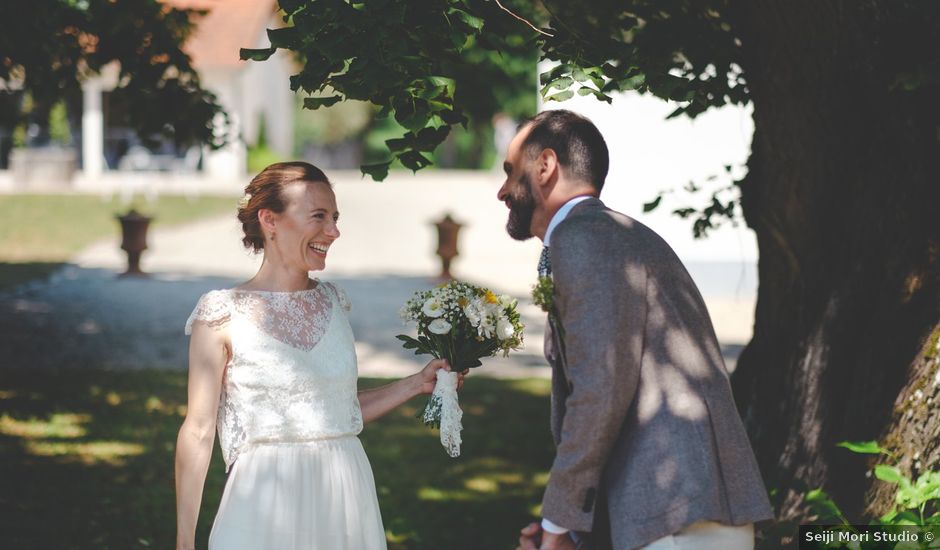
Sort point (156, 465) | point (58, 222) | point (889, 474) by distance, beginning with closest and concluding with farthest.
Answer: point (889, 474) < point (156, 465) < point (58, 222)

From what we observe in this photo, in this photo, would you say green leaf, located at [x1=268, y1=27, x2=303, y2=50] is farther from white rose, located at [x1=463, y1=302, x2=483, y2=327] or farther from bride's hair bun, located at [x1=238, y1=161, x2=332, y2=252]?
white rose, located at [x1=463, y1=302, x2=483, y2=327]

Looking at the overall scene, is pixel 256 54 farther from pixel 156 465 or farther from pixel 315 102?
pixel 156 465

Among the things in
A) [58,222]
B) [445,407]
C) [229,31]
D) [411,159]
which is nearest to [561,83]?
[411,159]

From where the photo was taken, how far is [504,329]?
370cm

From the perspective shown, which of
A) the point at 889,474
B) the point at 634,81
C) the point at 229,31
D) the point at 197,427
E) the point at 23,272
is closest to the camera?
the point at 197,427

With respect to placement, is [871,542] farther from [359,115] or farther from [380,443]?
[359,115]

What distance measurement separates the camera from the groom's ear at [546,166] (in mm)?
2979

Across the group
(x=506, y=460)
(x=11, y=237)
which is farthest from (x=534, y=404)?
(x=11, y=237)

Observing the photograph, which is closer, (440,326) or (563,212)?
(563,212)

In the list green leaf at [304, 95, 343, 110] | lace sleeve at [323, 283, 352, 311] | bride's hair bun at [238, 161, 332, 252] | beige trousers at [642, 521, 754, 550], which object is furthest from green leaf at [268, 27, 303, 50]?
beige trousers at [642, 521, 754, 550]

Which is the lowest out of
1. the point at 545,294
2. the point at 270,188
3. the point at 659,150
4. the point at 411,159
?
the point at 545,294

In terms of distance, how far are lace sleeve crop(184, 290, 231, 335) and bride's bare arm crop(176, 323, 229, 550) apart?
0.02 metres

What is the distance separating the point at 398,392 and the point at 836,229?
251 cm

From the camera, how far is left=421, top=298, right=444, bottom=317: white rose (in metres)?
3.74
